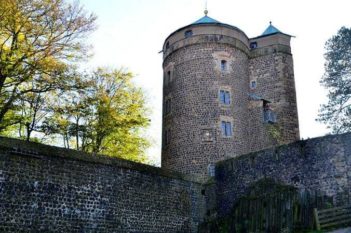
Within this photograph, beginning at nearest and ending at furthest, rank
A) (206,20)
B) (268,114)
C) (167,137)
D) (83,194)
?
(83,194) < (167,137) < (268,114) < (206,20)

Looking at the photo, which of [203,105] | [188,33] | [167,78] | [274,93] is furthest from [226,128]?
[188,33]

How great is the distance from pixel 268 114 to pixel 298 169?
1062cm

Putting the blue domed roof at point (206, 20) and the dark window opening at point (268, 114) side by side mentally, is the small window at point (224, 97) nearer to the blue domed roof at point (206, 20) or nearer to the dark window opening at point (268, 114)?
the dark window opening at point (268, 114)

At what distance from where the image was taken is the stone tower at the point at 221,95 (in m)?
27.9

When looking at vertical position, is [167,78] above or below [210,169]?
above

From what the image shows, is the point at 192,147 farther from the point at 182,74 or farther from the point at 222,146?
the point at 182,74

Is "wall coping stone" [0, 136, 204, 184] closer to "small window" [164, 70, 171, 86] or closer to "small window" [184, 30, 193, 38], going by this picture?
"small window" [164, 70, 171, 86]

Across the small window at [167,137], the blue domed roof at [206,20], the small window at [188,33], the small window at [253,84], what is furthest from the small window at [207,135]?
the blue domed roof at [206,20]

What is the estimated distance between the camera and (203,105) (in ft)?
93.1

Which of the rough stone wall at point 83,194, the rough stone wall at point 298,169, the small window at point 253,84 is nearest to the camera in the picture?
the rough stone wall at point 83,194

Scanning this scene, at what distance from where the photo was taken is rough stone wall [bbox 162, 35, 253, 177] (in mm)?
27578

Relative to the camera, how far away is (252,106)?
30.1 meters

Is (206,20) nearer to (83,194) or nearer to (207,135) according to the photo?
(207,135)

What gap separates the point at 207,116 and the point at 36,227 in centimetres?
1486
